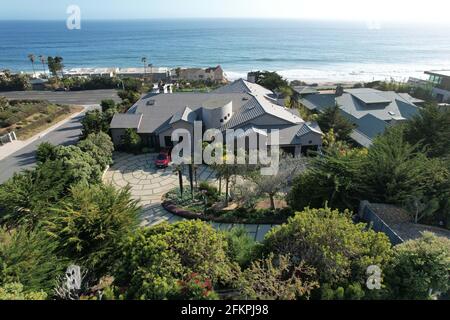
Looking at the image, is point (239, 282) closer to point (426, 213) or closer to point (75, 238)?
point (75, 238)

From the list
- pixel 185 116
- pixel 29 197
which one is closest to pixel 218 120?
pixel 185 116

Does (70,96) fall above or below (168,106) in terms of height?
below

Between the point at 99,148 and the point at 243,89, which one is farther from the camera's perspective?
the point at 243,89

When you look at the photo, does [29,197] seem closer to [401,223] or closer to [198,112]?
[198,112]

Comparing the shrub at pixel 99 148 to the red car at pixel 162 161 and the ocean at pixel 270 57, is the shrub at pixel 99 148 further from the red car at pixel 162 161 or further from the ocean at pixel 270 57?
the ocean at pixel 270 57

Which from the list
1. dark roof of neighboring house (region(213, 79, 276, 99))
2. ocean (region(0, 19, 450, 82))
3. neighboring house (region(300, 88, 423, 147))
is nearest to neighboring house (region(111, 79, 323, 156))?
dark roof of neighboring house (region(213, 79, 276, 99))

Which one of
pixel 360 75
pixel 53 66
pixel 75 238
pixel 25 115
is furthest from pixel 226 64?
pixel 75 238
